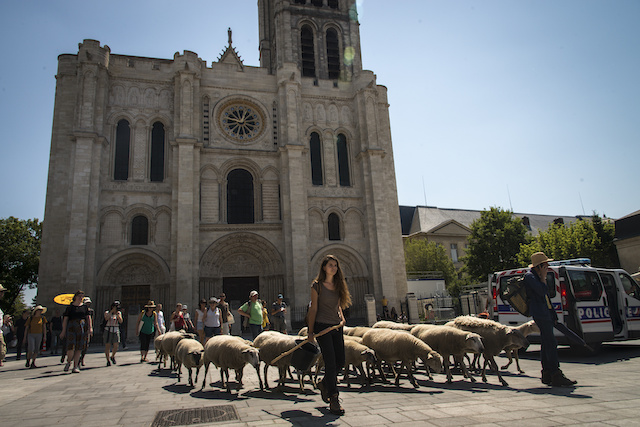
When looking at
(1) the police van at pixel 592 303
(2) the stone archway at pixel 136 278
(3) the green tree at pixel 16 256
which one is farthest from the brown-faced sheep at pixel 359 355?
(3) the green tree at pixel 16 256

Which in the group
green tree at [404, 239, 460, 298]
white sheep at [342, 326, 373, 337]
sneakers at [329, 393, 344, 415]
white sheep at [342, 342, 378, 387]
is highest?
green tree at [404, 239, 460, 298]

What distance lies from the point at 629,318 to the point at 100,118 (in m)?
24.1

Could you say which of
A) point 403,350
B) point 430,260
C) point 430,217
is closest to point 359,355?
point 403,350

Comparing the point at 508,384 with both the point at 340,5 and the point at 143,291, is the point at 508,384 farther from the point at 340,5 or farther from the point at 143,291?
the point at 340,5

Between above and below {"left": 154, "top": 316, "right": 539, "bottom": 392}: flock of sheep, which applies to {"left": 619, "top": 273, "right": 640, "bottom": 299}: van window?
above

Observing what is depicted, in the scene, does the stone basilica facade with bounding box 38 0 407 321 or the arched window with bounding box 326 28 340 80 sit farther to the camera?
the arched window with bounding box 326 28 340 80

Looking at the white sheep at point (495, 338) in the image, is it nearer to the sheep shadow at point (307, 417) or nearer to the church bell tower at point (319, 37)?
the sheep shadow at point (307, 417)

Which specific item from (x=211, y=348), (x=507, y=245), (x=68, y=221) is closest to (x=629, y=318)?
(x=211, y=348)

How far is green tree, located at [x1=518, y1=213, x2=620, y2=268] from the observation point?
1192 inches

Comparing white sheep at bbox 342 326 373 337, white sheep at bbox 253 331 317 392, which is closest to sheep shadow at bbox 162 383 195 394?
white sheep at bbox 253 331 317 392

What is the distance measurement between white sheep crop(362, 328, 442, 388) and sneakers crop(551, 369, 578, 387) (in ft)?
4.89

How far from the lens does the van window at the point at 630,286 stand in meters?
9.84

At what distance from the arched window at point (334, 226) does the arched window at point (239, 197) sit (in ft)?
16.0

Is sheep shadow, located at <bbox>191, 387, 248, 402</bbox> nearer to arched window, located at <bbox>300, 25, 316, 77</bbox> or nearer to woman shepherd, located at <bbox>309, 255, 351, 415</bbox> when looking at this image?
woman shepherd, located at <bbox>309, 255, 351, 415</bbox>
